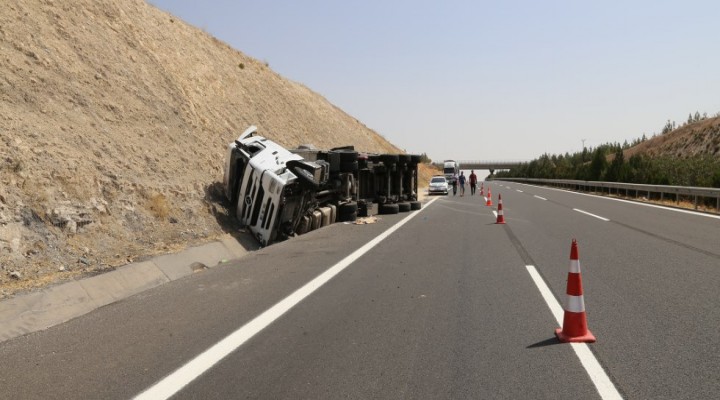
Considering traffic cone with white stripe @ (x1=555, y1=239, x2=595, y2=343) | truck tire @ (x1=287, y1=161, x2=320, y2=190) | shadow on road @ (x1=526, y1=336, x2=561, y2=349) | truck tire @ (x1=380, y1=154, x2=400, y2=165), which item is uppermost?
truck tire @ (x1=380, y1=154, x2=400, y2=165)

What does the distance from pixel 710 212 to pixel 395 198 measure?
1160 cm

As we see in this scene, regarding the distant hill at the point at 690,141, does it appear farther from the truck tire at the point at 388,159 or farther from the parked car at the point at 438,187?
the truck tire at the point at 388,159

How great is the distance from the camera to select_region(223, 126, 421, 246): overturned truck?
13.8m

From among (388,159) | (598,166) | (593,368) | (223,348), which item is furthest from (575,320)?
(598,166)

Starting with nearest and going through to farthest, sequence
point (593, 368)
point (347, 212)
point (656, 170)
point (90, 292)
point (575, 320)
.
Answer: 1. point (593, 368)
2. point (575, 320)
3. point (90, 292)
4. point (347, 212)
5. point (656, 170)

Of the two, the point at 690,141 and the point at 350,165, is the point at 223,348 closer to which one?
the point at 350,165

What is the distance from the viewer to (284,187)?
525 inches

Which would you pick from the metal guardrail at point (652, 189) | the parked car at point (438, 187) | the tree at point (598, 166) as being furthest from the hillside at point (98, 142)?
the tree at point (598, 166)

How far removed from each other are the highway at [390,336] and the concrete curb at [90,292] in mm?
295

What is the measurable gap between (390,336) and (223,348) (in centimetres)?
159

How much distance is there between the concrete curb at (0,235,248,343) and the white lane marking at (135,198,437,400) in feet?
7.46

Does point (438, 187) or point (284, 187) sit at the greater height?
point (284, 187)

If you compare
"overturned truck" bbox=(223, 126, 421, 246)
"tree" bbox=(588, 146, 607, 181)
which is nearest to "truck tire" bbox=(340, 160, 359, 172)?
"overturned truck" bbox=(223, 126, 421, 246)

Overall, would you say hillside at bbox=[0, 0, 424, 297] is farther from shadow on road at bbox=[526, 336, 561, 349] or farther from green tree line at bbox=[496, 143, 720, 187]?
green tree line at bbox=[496, 143, 720, 187]
